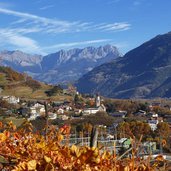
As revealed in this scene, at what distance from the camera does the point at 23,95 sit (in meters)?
148

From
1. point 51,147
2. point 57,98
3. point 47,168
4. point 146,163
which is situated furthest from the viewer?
point 57,98

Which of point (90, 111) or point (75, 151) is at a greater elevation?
point (75, 151)

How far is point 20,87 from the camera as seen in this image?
156 metres

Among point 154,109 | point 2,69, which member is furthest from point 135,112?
point 2,69

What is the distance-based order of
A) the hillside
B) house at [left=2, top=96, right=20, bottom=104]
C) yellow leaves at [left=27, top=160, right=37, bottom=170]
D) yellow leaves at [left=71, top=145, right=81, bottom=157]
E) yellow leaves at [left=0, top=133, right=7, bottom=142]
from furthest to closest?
1. the hillside
2. house at [left=2, top=96, right=20, bottom=104]
3. yellow leaves at [left=0, top=133, right=7, bottom=142]
4. yellow leaves at [left=71, top=145, right=81, bottom=157]
5. yellow leaves at [left=27, top=160, right=37, bottom=170]

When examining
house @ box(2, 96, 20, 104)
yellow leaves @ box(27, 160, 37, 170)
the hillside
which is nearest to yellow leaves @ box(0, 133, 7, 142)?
yellow leaves @ box(27, 160, 37, 170)

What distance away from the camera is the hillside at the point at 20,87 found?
145m

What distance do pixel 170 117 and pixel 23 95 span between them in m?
45.2

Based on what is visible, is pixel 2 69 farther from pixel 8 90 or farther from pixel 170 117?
pixel 170 117

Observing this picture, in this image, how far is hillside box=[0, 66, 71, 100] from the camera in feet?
475

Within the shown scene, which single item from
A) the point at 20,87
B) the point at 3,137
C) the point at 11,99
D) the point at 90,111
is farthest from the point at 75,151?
the point at 20,87

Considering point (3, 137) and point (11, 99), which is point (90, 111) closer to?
point (11, 99)

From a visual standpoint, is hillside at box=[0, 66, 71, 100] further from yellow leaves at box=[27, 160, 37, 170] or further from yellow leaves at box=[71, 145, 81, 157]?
Result: yellow leaves at box=[27, 160, 37, 170]

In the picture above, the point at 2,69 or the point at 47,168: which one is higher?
the point at 2,69
